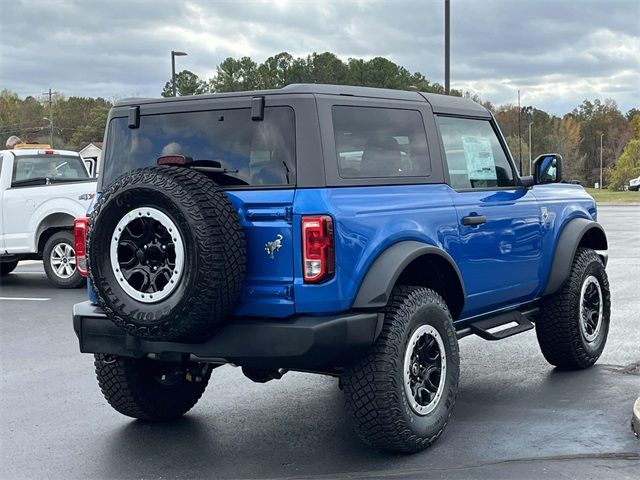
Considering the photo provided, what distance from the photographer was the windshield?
1277cm

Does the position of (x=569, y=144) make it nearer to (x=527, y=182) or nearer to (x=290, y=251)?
(x=527, y=182)

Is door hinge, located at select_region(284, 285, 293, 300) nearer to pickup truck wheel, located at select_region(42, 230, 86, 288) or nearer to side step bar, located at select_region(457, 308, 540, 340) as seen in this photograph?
side step bar, located at select_region(457, 308, 540, 340)

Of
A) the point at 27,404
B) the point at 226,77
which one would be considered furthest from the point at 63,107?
the point at 27,404

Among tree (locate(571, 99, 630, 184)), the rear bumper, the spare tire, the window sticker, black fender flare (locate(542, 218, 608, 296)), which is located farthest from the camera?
tree (locate(571, 99, 630, 184))

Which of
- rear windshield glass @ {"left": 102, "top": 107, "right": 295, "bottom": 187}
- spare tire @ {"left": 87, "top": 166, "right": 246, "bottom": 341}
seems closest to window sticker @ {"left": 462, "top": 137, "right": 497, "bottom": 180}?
rear windshield glass @ {"left": 102, "top": 107, "right": 295, "bottom": 187}

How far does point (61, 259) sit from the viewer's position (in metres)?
12.4

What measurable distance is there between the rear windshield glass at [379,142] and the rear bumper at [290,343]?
0.84m

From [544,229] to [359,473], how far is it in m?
2.71

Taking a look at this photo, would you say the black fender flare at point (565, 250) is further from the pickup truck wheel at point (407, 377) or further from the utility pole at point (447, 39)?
the utility pole at point (447, 39)

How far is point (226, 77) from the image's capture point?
49.0 metres

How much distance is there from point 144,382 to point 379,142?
6.98ft

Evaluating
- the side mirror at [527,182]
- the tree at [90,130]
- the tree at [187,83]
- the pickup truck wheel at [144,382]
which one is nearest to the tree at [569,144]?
the tree at [90,130]

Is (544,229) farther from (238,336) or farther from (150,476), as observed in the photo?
(150,476)

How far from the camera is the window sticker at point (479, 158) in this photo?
5816mm
